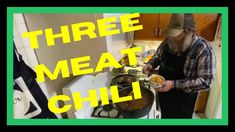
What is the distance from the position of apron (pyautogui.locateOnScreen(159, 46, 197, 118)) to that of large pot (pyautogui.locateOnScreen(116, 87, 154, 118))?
0.68 ft

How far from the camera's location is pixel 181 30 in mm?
956

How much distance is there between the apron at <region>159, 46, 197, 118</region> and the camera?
3.57 feet

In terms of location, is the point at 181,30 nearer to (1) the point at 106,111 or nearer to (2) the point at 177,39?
(2) the point at 177,39

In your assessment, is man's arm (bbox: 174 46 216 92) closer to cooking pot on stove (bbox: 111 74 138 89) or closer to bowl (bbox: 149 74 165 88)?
bowl (bbox: 149 74 165 88)

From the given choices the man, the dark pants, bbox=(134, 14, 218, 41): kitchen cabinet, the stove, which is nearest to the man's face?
the man

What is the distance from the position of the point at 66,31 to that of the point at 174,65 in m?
0.67

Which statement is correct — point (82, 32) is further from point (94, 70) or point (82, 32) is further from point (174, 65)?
point (174, 65)

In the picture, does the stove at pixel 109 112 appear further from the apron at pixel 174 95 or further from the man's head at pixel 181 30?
the man's head at pixel 181 30

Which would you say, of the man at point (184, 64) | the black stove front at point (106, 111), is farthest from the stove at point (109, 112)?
the man at point (184, 64)

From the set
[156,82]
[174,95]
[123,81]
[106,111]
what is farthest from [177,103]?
[106,111]

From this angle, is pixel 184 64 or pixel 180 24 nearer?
pixel 180 24

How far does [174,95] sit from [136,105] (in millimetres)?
317

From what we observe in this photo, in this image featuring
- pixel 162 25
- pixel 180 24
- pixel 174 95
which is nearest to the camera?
pixel 180 24

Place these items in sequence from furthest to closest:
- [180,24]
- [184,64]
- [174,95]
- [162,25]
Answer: [162,25]
[174,95]
[184,64]
[180,24]
